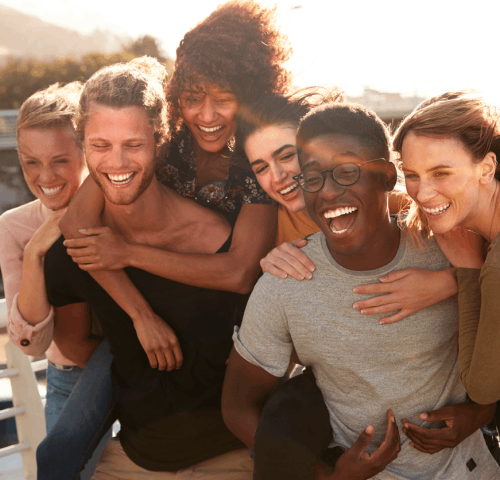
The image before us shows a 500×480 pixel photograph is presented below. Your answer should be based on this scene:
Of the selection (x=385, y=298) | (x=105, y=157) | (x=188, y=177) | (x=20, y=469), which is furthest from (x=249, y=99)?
(x=20, y=469)

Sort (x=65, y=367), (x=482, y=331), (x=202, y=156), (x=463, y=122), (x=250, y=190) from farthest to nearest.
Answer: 1. (x=65, y=367)
2. (x=202, y=156)
3. (x=250, y=190)
4. (x=463, y=122)
5. (x=482, y=331)

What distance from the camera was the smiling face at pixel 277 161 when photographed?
2207 millimetres

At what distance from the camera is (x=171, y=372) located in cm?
238

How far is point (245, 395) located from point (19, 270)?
1.53 meters

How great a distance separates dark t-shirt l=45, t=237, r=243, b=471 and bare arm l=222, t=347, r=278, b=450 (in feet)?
1.21

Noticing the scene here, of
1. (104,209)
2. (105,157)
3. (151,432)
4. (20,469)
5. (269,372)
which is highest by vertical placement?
(105,157)

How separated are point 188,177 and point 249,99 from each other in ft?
1.68

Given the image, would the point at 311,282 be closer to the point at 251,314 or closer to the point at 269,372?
the point at 251,314

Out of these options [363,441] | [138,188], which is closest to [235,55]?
[138,188]

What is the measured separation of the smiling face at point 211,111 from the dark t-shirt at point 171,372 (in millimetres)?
553

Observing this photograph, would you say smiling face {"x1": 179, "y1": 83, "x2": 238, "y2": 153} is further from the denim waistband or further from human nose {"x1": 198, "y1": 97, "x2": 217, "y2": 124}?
the denim waistband

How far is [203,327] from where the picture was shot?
238cm

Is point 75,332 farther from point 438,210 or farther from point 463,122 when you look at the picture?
point 463,122

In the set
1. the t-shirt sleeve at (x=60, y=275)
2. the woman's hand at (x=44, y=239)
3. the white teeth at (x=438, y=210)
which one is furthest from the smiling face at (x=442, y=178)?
the woman's hand at (x=44, y=239)
